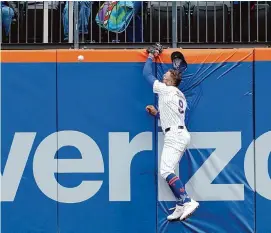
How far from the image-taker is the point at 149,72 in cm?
927

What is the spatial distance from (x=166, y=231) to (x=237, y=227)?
36.0 inches

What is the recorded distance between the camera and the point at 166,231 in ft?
31.0

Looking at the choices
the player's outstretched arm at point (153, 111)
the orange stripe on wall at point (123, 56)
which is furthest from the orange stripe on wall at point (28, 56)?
the player's outstretched arm at point (153, 111)

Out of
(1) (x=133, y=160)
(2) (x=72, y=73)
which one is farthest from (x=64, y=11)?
(1) (x=133, y=160)

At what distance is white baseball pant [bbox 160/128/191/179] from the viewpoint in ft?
29.7

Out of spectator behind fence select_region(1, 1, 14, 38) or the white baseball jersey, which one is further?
spectator behind fence select_region(1, 1, 14, 38)

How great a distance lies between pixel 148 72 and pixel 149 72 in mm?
13

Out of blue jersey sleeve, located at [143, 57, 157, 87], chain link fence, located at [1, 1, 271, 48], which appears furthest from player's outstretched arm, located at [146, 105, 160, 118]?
chain link fence, located at [1, 1, 271, 48]

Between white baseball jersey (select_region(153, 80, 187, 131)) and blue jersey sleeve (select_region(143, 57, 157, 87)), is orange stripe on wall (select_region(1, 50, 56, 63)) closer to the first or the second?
blue jersey sleeve (select_region(143, 57, 157, 87))

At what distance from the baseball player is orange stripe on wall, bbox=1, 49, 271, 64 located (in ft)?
1.03

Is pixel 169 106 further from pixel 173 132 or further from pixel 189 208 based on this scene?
pixel 189 208

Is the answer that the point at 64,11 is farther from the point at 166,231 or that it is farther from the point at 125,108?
the point at 166,231

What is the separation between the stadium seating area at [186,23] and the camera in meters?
11.1

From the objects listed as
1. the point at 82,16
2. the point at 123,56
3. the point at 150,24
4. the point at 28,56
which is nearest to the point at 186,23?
the point at 150,24
